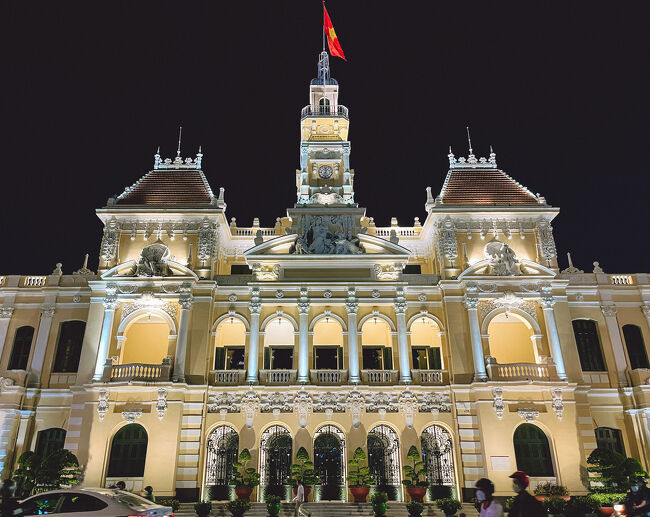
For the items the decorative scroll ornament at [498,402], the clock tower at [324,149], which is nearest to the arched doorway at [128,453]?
the clock tower at [324,149]

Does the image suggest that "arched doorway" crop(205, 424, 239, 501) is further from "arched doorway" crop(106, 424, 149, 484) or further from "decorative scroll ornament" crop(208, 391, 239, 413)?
"arched doorway" crop(106, 424, 149, 484)

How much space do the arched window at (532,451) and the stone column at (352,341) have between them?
29.3 feet

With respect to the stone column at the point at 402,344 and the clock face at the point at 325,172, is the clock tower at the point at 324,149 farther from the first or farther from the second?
the stone column at the point at 402,344

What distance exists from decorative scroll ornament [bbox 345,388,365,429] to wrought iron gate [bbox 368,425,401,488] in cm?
124

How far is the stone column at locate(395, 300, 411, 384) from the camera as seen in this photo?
99.2 ft

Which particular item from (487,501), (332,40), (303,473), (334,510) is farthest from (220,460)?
(332,40)

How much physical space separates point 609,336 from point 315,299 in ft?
57.5

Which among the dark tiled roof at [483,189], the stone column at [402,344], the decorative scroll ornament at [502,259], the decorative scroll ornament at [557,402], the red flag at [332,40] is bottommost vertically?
the decorative scroll ornament at [557,402]

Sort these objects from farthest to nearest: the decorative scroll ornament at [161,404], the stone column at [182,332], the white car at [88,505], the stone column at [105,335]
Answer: the stone column at [105,335]
the stone column at [182,332]
the decorative scroll ornament at [161,404]
the white car at [88,505]

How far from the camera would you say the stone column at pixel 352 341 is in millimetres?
30203

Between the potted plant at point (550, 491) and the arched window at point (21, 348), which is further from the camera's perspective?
the arched window at point (21, 348)

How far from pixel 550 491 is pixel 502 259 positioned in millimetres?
12648

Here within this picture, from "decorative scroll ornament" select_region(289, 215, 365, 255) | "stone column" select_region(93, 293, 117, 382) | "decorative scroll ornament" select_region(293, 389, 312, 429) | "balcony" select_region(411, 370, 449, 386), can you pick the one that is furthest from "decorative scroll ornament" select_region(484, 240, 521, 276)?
"stone column" select_region(93, 293, 117, 382)

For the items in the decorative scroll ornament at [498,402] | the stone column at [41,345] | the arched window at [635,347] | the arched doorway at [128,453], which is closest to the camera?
the arched doorway at [128,453]
